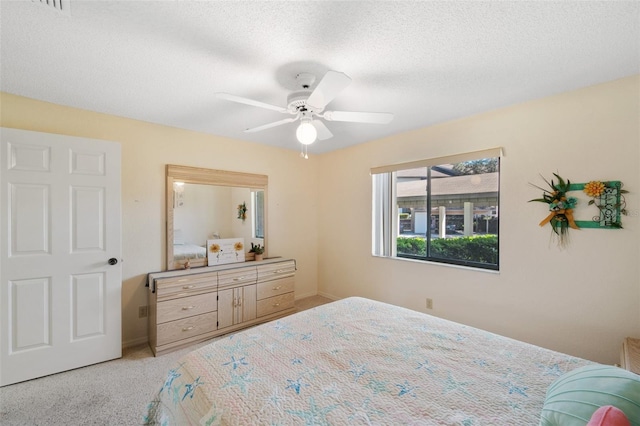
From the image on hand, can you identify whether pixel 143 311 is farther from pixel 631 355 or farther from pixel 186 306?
pixel 631 355

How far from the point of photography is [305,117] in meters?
2.03

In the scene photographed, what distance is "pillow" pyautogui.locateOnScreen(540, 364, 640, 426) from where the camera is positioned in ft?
2.69

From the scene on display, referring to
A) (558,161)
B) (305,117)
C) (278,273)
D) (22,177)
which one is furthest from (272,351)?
(558,161)

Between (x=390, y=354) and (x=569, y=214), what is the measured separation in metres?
2.02

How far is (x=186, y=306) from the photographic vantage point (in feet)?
9.11

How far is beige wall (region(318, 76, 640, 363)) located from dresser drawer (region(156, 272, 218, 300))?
2315 mm

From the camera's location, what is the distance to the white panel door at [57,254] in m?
2.15

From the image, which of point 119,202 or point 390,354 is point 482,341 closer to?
point 390,354

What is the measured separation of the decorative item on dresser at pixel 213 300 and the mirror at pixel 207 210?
324 mm

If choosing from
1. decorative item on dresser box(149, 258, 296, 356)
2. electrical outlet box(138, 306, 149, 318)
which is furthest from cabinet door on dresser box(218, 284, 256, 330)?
electrical outlet box(138, 306, 149, 318)

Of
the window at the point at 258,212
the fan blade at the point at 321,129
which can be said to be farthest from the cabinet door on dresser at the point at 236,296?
the fan blade at the point at 321,129

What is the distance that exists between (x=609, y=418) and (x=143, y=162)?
3.72 m

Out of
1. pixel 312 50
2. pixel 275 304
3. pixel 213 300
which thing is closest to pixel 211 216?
pixel 213 300

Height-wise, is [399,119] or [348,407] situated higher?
[399,119]
